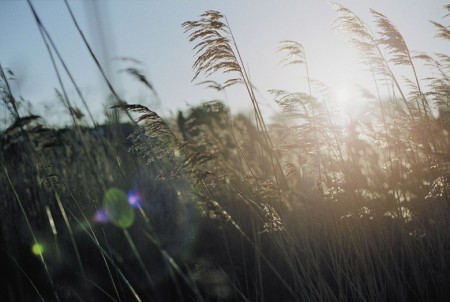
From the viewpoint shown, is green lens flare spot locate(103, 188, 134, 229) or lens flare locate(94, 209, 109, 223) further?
green lens flare spot locate(103, 188, 134, 229)

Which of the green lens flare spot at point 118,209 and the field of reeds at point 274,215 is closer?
the field of reeds at point 274,215

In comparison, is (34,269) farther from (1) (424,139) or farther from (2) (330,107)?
(1) (424,139)

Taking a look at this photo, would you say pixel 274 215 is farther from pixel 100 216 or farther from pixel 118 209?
pixel 118 209

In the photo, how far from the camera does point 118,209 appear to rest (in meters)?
3.55

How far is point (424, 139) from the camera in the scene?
9.89 ft

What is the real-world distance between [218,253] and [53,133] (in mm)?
2784

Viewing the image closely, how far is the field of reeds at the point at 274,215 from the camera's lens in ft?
7.72

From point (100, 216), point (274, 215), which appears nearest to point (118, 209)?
point (100, 216)

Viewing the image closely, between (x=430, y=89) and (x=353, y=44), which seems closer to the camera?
(x=353, y=44)

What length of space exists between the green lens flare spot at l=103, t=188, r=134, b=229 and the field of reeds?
0.05 ft

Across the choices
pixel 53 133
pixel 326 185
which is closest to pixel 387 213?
pixel 326 185

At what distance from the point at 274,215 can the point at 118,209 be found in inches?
67.4

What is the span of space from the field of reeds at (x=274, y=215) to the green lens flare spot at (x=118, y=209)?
0.01 metres

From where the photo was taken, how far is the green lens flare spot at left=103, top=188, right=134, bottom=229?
3.38 metres
